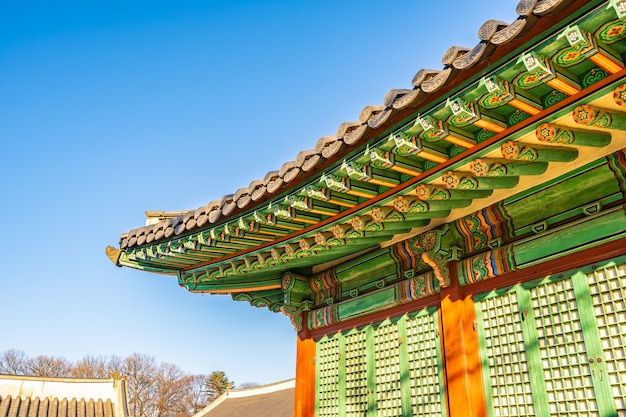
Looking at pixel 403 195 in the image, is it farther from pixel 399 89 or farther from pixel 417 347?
pixel 417 347

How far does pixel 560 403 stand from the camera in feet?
12.2

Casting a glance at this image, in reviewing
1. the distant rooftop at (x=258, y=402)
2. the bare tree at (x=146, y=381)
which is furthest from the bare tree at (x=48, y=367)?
the distant rooftop at (x=258, y=402)

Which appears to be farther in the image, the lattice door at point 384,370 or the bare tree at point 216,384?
the bare tree at point 216,384

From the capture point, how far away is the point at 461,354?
14.8 ft

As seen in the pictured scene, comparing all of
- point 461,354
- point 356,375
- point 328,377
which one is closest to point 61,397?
point 328,377

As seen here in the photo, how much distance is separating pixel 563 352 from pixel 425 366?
1421 mm

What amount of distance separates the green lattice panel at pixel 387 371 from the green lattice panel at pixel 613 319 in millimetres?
2096

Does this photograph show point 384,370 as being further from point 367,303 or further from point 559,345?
point 559,345

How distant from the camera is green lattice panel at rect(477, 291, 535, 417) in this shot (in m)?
4.01

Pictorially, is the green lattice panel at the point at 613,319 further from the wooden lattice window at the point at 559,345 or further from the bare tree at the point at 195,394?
the bare tree at the point at 195,394

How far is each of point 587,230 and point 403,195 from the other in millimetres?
1408

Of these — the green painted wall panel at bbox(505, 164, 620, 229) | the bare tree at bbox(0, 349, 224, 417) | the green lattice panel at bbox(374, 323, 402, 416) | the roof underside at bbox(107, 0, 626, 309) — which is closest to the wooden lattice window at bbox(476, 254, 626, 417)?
the green painted wall panel at bbox(505, 164, 620, 229)

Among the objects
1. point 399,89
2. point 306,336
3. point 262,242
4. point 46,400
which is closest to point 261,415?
point 46,400

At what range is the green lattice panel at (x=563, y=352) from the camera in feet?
11.9
